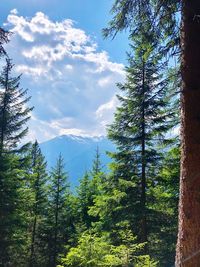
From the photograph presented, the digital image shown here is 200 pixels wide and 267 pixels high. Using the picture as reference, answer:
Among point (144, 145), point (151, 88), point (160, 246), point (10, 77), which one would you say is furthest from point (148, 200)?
point (10, 77)

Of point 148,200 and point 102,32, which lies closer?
point 102,32

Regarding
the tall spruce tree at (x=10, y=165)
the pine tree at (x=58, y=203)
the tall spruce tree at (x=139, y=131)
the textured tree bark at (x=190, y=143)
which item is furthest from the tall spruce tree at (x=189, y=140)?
the pine tree at (x=58, y=203)

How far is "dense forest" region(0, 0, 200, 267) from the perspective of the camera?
19.3 feet

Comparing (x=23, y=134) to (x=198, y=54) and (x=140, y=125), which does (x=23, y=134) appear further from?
(x=198, y=54)

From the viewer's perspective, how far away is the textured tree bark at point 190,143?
5.44 m

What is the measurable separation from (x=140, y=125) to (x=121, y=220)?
4.74m

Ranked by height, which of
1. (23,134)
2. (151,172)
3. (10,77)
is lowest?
(151,172)

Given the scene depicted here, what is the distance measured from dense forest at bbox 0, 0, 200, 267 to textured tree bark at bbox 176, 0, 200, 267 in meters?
0.01

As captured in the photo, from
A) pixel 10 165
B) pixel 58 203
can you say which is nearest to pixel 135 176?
pixel 10 165

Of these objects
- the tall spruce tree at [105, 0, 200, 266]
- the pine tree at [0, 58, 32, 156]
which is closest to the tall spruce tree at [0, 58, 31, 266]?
the pine tree at [0, 58, 32, 156]

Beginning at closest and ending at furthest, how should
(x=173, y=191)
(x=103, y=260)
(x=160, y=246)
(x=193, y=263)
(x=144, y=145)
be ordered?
(x=193, y=263), (x=103, y=260), (x=173, y=191), (x=144, y=145), (x=160, y=246)

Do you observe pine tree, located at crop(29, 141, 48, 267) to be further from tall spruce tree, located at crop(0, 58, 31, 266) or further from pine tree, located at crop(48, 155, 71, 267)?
tall spruce tree, located at crop(0, 58, 31, 266)

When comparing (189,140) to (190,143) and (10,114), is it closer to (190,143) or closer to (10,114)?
(190,143)

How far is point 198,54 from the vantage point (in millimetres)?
5898
